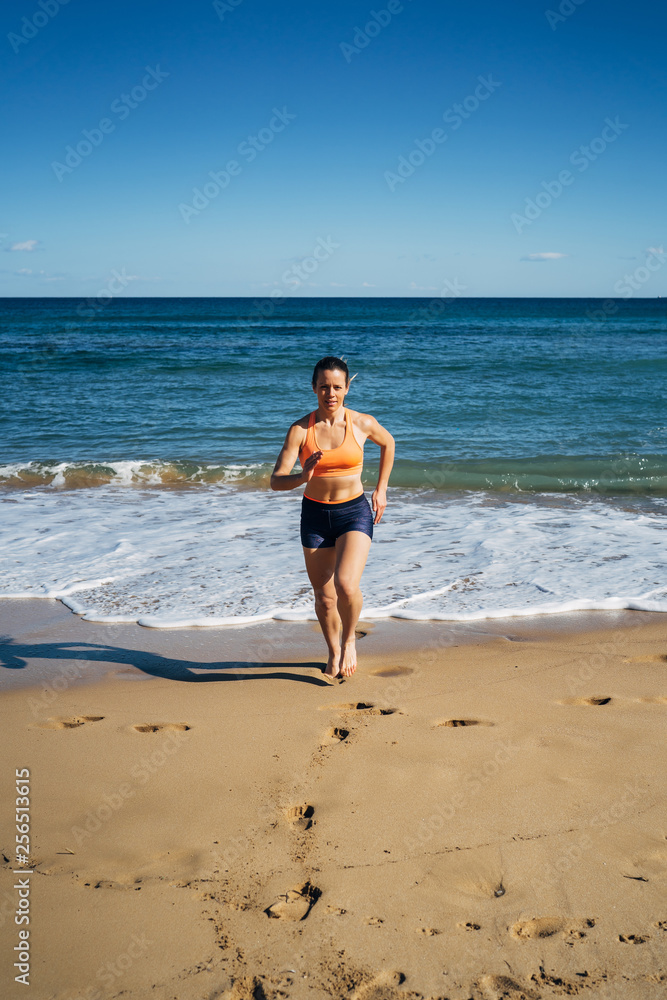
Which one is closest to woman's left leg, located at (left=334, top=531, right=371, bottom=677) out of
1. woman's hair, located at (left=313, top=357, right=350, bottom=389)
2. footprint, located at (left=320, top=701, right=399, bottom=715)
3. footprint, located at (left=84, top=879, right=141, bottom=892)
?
footprint, located at (left=320, top=701, right=399, bottom=715)

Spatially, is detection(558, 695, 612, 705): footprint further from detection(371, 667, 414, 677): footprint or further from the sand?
detection(371, 667, 414, 677): footprint

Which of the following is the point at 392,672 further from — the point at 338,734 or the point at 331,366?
the point at 331,366

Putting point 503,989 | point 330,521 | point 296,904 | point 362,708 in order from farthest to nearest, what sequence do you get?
point 330,521, point 362,708, point 296,904, point 503,989

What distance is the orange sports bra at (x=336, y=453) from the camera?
3984 millimetres

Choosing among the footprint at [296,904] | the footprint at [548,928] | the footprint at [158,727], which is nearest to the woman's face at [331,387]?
the footprint at [158,727]

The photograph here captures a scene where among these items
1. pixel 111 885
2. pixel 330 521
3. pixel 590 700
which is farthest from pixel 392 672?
pixel 111 885

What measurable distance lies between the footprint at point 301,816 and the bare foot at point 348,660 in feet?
4.07

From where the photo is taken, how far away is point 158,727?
3.64 meters

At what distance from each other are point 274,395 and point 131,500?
8.87 m

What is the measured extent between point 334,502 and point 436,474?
6307 mm

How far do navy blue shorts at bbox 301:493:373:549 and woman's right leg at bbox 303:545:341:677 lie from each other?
0.16 ft

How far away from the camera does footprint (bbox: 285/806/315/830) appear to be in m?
2.83

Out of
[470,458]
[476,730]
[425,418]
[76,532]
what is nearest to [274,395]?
[425,418]

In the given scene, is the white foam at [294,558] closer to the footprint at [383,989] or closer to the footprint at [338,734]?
the footprint at [338,734]
